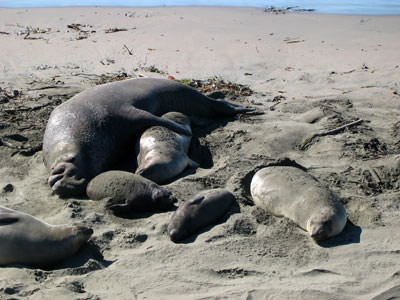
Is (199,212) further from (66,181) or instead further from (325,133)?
(325,133)

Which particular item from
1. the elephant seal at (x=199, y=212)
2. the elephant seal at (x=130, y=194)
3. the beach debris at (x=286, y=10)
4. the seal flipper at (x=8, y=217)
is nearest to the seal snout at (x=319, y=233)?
the elephant seal at (x=199, y=212)

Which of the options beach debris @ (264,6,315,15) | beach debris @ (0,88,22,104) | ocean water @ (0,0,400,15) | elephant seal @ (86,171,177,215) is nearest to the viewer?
elephant seal @ (86,171,177,215)

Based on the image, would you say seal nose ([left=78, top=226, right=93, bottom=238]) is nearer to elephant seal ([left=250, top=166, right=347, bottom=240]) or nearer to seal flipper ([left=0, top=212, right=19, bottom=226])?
seal flipper ([left=0, top=212, right=19, bottom=226])

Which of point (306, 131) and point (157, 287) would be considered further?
point (306, 131)

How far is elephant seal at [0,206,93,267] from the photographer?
355 centimetres

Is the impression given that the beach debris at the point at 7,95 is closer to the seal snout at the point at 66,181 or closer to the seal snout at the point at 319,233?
the seal snout at the point at 66,181

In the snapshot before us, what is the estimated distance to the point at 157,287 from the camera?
330 centimetres

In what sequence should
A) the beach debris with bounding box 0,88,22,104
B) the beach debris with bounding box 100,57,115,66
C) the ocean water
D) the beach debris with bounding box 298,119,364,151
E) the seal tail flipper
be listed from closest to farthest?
the seal tail flipper < the beach debris with bounding box 298,119,364,151 < the beach debris with bounding box 0,88,22,104 < the beach debris with bounding box 100,57,115,66 < the ocean water

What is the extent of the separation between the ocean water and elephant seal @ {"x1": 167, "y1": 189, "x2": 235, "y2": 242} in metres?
14.9

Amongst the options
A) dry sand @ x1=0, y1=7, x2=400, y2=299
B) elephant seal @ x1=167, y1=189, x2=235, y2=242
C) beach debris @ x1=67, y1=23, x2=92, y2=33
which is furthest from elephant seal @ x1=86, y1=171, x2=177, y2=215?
beach debris @ x1=67, y1=23, x2=92, y2=33

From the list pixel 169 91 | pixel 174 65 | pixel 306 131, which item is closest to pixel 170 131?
pixel 169 91

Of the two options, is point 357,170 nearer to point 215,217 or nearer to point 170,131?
point 215,217

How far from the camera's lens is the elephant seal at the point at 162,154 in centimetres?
521

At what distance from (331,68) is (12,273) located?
7.61 m
